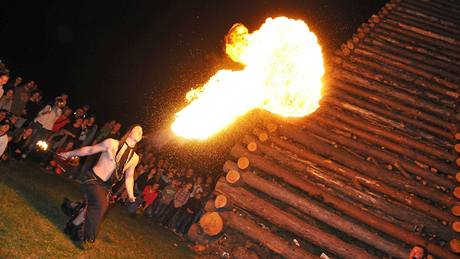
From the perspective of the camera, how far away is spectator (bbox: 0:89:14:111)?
8.85 meters

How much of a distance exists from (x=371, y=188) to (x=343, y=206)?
74cm

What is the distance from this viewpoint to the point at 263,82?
8211 millimetres

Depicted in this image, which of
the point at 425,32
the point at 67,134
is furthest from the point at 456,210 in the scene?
the point at 67,134

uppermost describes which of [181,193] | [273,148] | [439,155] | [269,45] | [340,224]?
[269,45]

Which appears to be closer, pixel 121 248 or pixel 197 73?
pixel 121 248

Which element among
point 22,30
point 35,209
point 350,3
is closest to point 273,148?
point 35,209

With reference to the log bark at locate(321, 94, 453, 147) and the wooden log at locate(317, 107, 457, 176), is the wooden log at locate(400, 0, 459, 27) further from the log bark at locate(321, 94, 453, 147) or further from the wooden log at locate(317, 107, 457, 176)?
the wooden log at locate(317, 107, 457, 176)

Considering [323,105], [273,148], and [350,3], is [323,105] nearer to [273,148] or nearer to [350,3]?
[273,148]

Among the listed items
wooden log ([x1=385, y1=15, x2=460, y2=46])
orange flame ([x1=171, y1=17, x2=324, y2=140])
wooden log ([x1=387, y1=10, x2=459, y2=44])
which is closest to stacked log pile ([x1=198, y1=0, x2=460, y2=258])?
orange flame ([x1=171, y1=17, x2=324, y2=140])

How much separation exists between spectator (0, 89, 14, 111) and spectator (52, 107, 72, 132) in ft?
4.15

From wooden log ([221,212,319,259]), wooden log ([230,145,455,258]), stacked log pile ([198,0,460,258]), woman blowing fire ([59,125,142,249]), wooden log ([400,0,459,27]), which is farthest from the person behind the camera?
wooden log ([400,0,459,27])

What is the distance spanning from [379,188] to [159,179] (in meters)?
6.98

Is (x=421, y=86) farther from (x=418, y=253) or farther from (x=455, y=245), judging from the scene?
(x=418, y=253)

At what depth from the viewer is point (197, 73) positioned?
1675 cm
